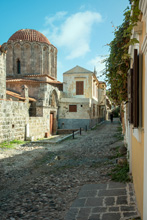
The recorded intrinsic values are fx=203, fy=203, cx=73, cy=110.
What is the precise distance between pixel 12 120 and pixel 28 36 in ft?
56.7

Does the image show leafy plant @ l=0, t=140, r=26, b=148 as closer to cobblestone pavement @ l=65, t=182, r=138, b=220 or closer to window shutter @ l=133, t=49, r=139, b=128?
cobblestone pavement @ l=65, t=182, r=138, b=220

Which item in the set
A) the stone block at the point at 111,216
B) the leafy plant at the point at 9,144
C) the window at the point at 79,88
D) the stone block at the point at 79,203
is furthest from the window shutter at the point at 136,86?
the window at the point at 79,88

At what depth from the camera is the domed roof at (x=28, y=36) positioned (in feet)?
85.9

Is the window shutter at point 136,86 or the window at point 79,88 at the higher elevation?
the window at point 79,88

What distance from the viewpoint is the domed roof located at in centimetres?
2619

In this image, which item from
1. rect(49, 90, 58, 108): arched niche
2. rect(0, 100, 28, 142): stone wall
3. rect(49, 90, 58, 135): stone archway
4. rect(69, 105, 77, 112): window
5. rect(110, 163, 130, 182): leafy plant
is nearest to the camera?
rect(110, 163, 130, 182): leafy plant

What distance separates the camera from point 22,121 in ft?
45.0

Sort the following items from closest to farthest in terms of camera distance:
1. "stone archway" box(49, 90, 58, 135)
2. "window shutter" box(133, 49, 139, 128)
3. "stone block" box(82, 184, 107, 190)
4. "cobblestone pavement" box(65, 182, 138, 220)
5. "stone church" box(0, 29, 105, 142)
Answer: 1. "window shutter" box(133, 49, 139, 128)
2. "cobblestone pavement" box(65, 182, 138, 220)
3. "stone block" box(82, 184, 107, 190)
4. "stone church" box(0, 29, 105, 142)
5. "stone archway" box(49, 90, 58, 135)

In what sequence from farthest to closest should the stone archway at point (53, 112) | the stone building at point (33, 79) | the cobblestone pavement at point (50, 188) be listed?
the stone archway at point (53, 112) < the stone building at point (33, 79) < the cobblestone pavement at point (50, 188)

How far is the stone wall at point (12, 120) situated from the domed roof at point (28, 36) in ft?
49.6

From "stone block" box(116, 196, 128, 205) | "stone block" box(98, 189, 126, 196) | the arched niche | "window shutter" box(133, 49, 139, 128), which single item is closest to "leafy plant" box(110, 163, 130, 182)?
"stone block" box(98, 189, 126, 196)

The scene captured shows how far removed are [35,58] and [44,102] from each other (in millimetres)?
9616

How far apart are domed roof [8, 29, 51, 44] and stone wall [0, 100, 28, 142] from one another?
1513 centimetres

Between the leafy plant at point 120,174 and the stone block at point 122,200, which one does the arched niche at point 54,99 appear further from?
the stone block at point 122,200
